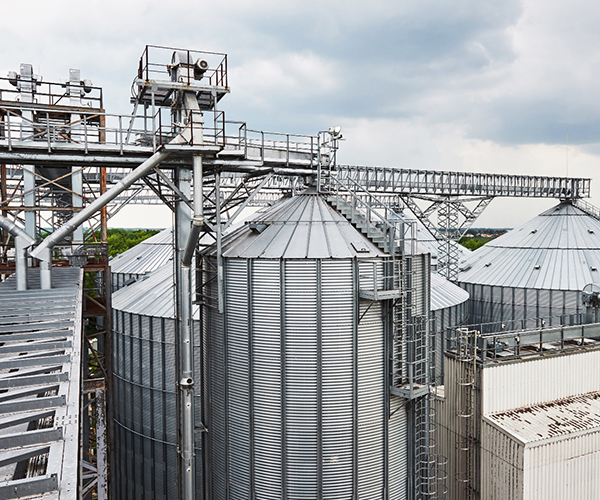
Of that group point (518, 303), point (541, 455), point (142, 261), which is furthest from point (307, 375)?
point (142, 261)

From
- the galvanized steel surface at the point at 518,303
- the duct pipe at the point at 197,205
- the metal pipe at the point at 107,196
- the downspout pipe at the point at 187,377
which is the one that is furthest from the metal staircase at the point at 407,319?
the galvanized steel surface at the point at 518,303

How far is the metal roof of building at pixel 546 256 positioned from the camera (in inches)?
1331

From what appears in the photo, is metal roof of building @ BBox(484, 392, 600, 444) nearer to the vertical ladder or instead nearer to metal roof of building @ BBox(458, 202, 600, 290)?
the vertical ladder

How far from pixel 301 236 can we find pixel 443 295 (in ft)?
56.2

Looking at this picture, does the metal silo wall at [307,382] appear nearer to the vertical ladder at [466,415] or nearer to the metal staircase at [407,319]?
the metal staircase at [407,319]

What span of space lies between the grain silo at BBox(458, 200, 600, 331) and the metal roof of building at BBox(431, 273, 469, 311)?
4.19 metres

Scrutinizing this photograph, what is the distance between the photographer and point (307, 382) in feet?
47.2

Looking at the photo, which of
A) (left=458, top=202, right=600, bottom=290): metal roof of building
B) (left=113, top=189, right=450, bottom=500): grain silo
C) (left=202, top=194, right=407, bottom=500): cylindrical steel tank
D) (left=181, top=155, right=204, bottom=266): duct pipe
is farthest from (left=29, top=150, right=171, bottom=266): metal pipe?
(left=458, top=202, right=600, bottom=290): metal roof of building

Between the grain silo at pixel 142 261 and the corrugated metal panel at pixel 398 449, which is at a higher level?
the grain silo at pixel 142 261

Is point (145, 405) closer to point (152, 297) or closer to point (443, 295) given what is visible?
point (152, 297)

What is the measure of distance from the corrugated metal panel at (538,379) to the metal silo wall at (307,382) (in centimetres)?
509

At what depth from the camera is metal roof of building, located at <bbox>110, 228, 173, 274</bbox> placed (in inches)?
1417

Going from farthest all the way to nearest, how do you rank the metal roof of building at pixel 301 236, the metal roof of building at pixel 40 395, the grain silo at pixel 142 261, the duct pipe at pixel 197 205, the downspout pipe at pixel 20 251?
the grain silo at pixel 142 261, the downspout pipe at pixel 20 251, the duct pipe at pixel 197 205, the metal roof of building at pixel 301 236, the metal roof of building at pixel 40 395

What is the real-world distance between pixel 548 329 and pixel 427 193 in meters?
21.5
